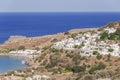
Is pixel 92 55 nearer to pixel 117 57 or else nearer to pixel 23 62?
pixel 117 57

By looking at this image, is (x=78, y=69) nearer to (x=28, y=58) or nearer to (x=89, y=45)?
(x=89, y=45)

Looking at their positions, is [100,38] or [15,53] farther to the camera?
[15,53]

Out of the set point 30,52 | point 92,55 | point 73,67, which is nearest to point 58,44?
point 30,52

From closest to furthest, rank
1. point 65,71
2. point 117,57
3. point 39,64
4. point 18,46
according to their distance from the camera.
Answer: point 65,71
point 117,57
point 39,64
point 18,46

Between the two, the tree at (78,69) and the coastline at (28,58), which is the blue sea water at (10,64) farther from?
the tree at (78,69)

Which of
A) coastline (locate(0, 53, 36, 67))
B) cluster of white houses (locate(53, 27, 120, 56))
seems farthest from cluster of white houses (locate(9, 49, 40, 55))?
cluster of white houses (locate(53, 27, 120, 56))

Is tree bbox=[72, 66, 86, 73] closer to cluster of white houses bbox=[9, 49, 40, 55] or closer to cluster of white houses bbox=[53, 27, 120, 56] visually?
cluster of white houses bbox=[53, 27, 120, 56]
